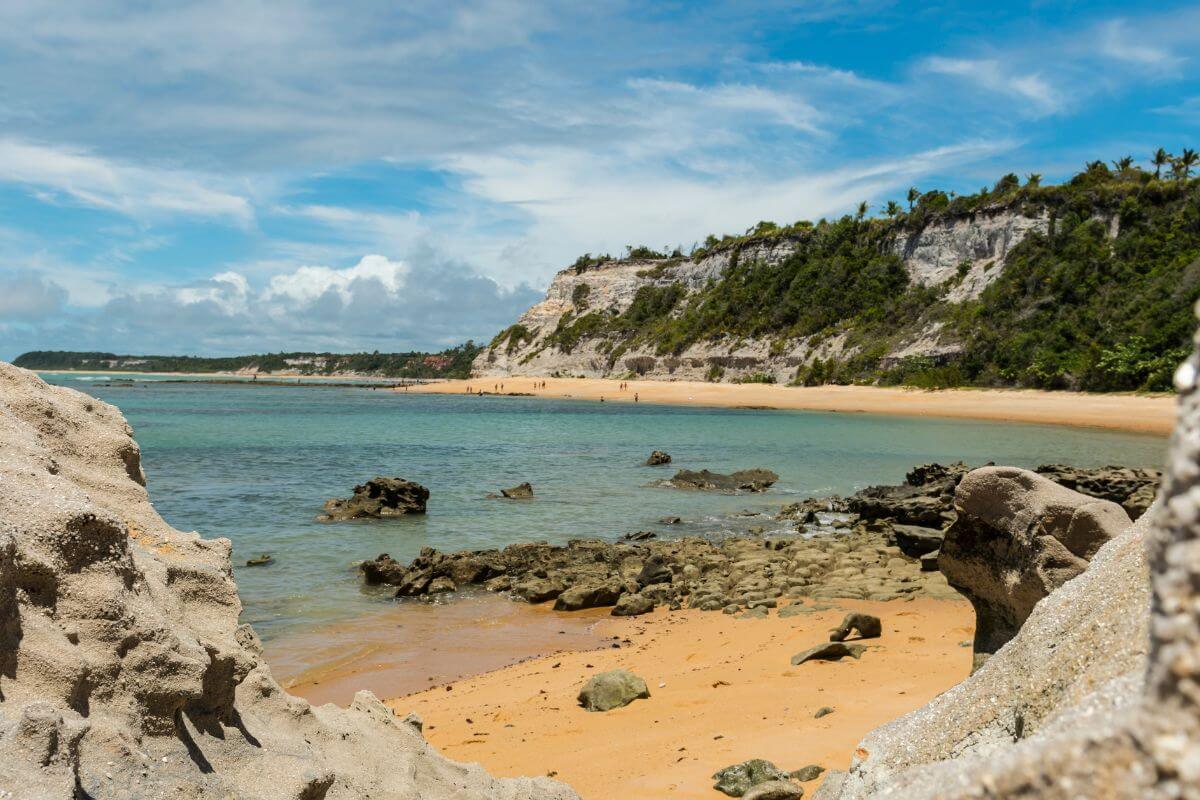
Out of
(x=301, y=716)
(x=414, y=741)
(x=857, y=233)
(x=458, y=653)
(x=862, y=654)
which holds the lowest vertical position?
(x=458, y=653)

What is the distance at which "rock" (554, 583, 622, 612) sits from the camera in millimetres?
13008

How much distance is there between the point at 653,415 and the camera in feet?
209

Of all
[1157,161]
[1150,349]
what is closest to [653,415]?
[1150,349]

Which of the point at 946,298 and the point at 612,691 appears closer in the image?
the point at 612,691

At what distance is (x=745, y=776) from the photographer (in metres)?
5.56

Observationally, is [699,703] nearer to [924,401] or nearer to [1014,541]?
[1014,541]

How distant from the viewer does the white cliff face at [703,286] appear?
7406 cm

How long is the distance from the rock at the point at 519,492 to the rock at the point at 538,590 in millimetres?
9925

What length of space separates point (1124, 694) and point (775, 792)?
4.20 metres

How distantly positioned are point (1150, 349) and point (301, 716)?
55990 millimetres

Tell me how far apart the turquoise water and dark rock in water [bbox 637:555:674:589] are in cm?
434

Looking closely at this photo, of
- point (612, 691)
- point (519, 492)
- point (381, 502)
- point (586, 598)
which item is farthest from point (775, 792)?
point (519, 492)

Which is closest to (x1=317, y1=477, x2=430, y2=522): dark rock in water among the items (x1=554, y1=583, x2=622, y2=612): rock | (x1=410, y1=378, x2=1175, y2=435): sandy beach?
(x1=554, y1=583, x2=622, y2=612): rock

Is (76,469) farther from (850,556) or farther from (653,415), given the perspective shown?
(653,415)
